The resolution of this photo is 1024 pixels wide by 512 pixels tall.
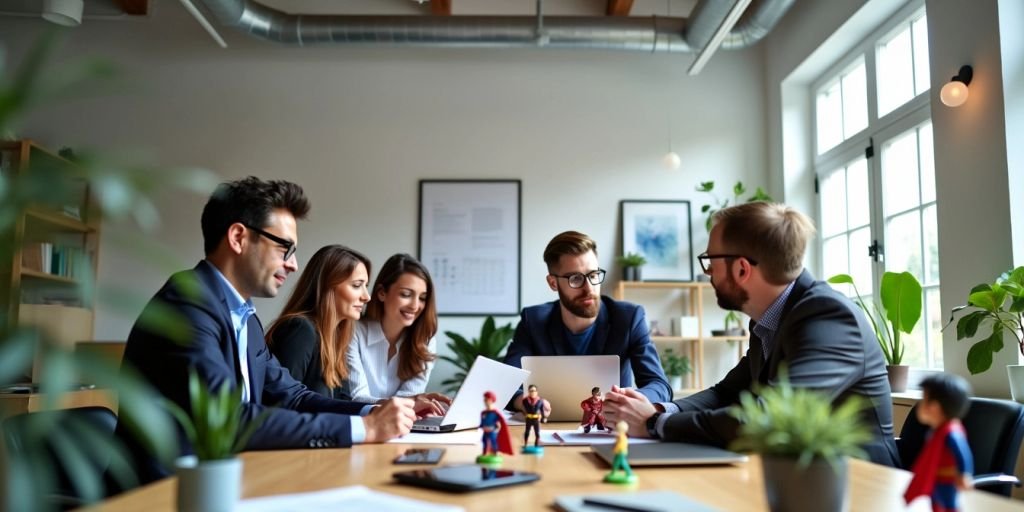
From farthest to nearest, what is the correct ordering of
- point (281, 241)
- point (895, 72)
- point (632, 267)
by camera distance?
point (632, 267), point (895, 72), point (281, 241)

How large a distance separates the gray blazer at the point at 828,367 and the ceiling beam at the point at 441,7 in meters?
4.18

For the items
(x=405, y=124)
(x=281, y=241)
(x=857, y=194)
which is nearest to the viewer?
(x=281, y=241)

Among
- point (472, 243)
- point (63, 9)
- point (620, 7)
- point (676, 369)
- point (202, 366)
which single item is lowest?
point (676, 369)

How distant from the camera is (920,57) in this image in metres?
3.97

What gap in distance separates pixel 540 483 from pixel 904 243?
3528 mm

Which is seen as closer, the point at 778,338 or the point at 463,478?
the point at 463,478

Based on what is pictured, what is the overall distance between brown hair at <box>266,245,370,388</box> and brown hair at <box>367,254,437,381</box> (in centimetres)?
19

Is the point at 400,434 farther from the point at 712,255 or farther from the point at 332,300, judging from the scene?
the point at 332,300

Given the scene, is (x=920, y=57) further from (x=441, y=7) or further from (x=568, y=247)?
(x=441, y=7)

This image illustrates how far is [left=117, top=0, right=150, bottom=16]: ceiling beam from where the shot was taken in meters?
5.48

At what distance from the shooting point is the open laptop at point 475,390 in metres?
1.96

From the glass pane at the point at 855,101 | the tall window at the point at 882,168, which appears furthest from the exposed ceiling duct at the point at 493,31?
the tall window at the point at 882,168

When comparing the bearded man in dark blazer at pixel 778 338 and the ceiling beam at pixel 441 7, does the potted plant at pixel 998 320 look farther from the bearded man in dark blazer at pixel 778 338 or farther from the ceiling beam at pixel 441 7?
the ceiling beam at pixel 441 7

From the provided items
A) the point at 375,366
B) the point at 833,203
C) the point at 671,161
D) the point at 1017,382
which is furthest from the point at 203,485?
the point at 833,203
